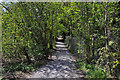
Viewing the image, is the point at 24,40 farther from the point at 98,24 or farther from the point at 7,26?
the point at 98,24

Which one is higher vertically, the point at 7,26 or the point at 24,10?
the point at 24,10

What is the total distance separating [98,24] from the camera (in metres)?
4.70

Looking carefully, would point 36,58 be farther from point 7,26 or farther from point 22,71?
point 7,26

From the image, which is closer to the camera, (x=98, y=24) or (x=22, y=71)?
(x=98, y=24)

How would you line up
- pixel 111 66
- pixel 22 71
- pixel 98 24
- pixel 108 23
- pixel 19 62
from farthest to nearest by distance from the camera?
pixel 19 62 → pixel 22 71 → pixel 98 24 → pixel 108 23 → pixel 111 66

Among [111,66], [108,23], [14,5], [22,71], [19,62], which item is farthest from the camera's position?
[19,62]

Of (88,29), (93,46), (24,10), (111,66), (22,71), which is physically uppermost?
(24,10)

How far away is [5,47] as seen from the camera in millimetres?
5266

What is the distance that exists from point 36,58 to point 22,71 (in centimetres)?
122

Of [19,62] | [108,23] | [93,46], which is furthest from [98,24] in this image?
[19,62]

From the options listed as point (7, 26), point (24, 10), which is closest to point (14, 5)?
point (24, 10)

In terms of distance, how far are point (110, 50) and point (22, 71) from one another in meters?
3.97

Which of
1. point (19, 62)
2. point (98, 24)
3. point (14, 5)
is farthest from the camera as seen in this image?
point (19, 62)

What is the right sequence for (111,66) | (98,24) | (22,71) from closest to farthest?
(111,66) → (98,24) → (22,71)
